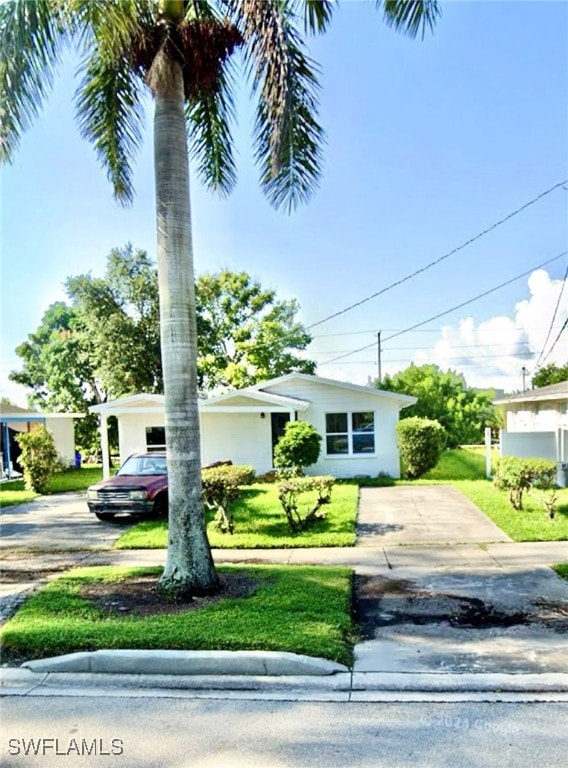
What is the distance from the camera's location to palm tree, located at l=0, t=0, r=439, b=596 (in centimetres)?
609

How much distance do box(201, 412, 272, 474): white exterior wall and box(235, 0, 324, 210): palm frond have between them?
12.9m

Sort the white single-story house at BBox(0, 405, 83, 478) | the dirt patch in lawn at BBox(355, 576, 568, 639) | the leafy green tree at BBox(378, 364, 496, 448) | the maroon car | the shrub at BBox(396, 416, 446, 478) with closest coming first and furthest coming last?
the dirt patch in lawn at BBox(355, 576, 568, 639) → the maroon car → the shrub at BBox(396, 416, 446, 478) → the white single-story house at BBox(0, 405, 83, 478) → the leafy green tree at BBox(378, 364, 496, 448)

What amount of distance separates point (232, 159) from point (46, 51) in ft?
11.2

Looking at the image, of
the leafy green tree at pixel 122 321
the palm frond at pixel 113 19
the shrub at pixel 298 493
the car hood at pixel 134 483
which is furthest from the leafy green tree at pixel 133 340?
the palm frond at pixel 113 19

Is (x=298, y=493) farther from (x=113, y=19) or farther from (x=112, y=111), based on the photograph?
(x=113, y=19)

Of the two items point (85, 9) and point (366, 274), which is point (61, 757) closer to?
point (85, 9)

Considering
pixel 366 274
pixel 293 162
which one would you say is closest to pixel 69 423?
pixel 366 274

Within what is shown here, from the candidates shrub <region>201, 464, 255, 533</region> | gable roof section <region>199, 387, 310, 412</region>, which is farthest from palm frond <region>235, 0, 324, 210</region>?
gable roof section <region>199, 387, 310, 412</region>

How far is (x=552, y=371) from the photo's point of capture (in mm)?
39625

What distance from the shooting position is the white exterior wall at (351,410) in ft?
64.8

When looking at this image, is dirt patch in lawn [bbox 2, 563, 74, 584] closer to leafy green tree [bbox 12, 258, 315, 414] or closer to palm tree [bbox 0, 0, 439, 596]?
palm tree [bbox 0, 0, 439, 596]

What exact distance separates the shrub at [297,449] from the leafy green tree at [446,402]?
17.4 metres

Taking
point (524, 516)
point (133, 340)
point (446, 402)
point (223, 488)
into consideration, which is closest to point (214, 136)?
point (223, 488)

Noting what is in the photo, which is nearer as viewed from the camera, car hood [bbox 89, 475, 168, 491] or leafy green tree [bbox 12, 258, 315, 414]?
car hood [bbox 89, 475, 168, 491]
